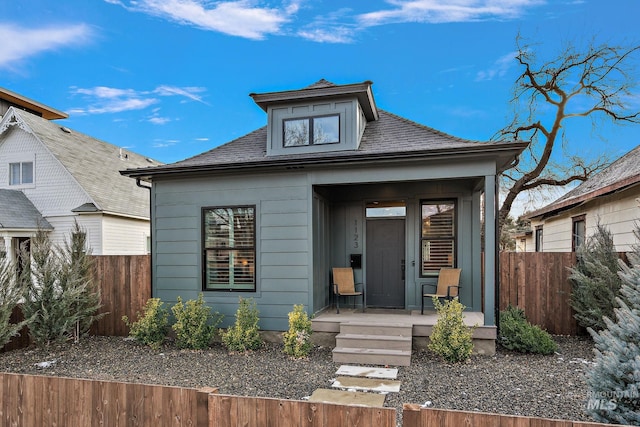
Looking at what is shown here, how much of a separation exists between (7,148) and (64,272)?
31.2 ft

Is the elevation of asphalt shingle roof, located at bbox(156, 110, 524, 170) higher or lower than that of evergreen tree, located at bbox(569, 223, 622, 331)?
higher

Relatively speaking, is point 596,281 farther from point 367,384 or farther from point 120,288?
point 120,288

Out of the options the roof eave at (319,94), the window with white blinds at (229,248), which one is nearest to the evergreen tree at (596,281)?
the roof eave at (319,94)

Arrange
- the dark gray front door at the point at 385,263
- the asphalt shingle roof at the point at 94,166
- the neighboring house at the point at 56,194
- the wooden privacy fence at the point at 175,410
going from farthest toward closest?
1. the asphalt shingle roof at the point at 94,166
2. the neighboring house at the point at 56,194
3. the dark gray front door at the point at 385,263
4. the wooden privacy fence at the point at 175,410

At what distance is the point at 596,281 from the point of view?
247 inches

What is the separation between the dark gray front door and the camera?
787cm

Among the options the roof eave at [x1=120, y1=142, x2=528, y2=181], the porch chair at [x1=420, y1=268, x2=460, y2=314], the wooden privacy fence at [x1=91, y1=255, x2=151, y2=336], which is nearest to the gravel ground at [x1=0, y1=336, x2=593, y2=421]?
the wooden privacy fence at [x1=91, y1=255, x2=151, y2=336]

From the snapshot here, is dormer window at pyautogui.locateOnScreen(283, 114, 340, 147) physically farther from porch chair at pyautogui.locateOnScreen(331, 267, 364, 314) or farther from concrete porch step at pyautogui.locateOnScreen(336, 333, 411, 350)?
concrete porch step at pyautogui.locateOnScreen(336, 333, 411, 350)

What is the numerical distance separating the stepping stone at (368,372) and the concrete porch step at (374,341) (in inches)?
19.9

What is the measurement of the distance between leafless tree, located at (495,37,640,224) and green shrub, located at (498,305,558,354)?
941 cm

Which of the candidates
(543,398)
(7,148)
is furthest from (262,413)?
(7,148)

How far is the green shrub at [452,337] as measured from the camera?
5.46 meters

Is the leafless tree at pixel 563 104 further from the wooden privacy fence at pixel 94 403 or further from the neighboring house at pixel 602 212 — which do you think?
the wooden privacy fence at pixel 94 403

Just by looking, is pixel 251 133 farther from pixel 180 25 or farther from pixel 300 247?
pixel 180 25
